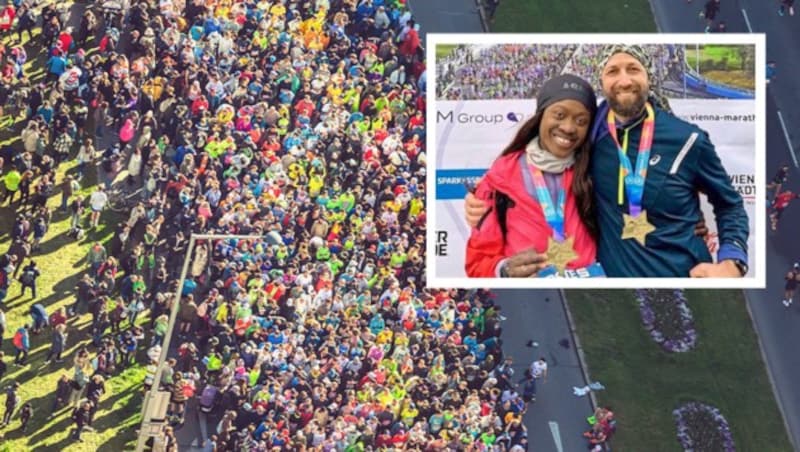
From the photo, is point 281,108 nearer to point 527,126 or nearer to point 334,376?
point 334,376

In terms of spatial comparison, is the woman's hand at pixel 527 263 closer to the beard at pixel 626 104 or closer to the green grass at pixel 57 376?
the beard at pixel 626 104

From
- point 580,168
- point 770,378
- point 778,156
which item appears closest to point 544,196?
point 580,168

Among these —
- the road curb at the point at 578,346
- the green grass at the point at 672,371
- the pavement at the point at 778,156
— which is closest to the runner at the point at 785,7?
the pavement at the point at 778,156

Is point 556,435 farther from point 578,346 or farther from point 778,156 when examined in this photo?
point 778,156

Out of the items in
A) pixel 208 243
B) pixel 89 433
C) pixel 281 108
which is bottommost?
pixel 89 433

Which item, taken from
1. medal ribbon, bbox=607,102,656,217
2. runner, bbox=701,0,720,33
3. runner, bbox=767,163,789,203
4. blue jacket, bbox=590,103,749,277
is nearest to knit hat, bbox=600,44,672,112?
blue jacket, bbox=590,103,749,277

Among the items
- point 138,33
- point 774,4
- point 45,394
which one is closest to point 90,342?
point 45,394
